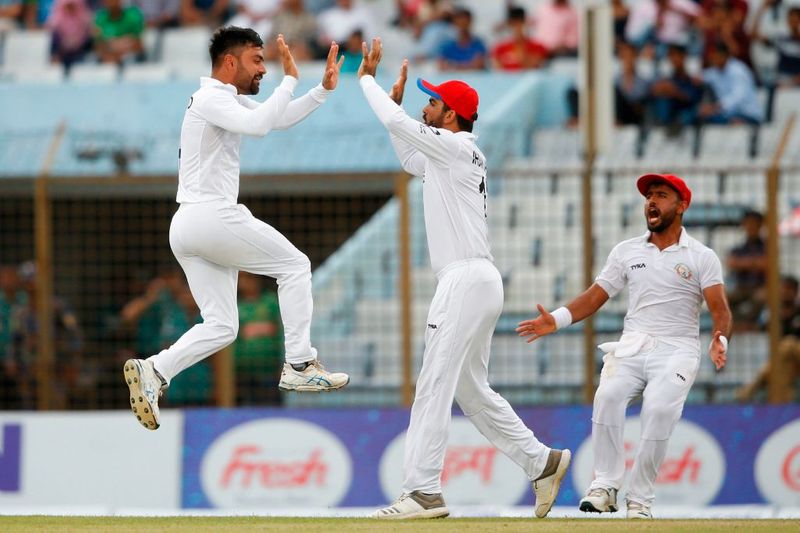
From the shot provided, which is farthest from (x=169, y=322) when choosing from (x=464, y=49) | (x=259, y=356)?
(x=464, y=49)

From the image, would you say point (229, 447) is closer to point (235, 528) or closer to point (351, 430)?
point (351, 430)

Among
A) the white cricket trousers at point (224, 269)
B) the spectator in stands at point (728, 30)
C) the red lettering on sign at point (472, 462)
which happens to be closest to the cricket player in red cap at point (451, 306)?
the white cricket trousers at point (224, 269)

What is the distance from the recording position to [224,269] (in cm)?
927

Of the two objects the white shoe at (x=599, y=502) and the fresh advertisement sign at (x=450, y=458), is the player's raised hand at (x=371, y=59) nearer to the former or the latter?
the white shoe at (x=599, y=502)

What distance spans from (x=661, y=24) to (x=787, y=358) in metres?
5.32

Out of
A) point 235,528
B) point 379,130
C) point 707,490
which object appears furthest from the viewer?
point 379,130

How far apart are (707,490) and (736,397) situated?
0.89 meters

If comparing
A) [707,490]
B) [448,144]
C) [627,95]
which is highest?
[627,95]

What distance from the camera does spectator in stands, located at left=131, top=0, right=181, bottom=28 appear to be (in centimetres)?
1919

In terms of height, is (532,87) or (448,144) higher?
(532,87)

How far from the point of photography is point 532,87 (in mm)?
16828

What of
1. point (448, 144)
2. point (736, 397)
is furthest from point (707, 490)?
point (448, 144)

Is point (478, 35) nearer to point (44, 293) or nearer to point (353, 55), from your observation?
point (353, 55)

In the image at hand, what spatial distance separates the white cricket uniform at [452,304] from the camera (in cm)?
916
